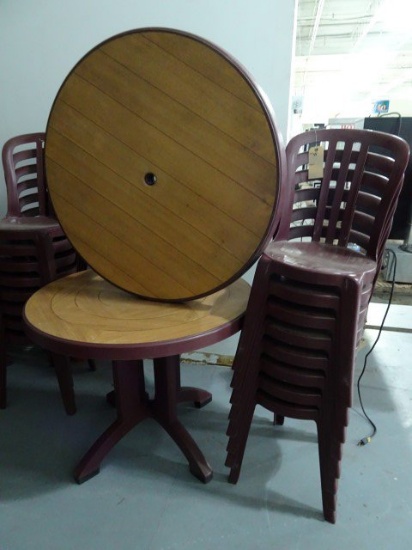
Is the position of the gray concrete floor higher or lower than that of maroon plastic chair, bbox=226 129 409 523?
lower

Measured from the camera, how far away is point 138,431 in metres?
1.78

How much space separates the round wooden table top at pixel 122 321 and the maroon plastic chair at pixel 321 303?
0.16 metres

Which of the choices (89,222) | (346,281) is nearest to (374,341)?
(346,281)

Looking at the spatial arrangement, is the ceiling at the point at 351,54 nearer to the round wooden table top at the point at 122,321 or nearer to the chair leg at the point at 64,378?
the round wooden table top at the point at 122,321

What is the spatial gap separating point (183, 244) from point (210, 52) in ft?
1.97

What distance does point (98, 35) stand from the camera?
6.54 ft

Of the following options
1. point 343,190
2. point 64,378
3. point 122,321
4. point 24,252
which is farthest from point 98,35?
point 64,378

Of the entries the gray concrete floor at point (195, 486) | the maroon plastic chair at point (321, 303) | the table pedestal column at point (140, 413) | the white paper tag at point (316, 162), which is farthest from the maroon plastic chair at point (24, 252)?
the white paper tag at point (316, 162)

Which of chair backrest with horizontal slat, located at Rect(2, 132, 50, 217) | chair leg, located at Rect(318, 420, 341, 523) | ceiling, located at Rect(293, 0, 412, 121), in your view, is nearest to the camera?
chair leg, located at Rect(318, 420, 341, 523)

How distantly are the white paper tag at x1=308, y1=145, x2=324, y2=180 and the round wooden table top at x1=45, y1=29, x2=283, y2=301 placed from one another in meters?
0.58

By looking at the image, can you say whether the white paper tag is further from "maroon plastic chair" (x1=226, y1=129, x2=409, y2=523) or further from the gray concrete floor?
the gray concrete floor

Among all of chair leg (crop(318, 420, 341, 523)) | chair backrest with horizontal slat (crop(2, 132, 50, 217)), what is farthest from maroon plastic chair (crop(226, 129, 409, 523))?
chair backrest with horizontal slat (crop(2, 132, 50, 217))

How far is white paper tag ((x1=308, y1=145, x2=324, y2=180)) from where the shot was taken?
1.61 m

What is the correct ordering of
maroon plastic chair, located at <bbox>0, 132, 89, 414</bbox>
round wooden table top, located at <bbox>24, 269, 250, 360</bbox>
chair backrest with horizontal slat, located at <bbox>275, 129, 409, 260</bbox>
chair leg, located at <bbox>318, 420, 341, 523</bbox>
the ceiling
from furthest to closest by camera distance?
the ceiling < maroon plastic chair, located at <bbox>0, 132, 89, 414</bbox> < chair backrest with horizontal slat, located at <bbox>275, 129, 409, 260</bbox> < chair leg, located at <bbox>318, 420, 341, 523</bbox> < round wooden table top, located at <bbox>24, 269, 250, 360</bbox>
